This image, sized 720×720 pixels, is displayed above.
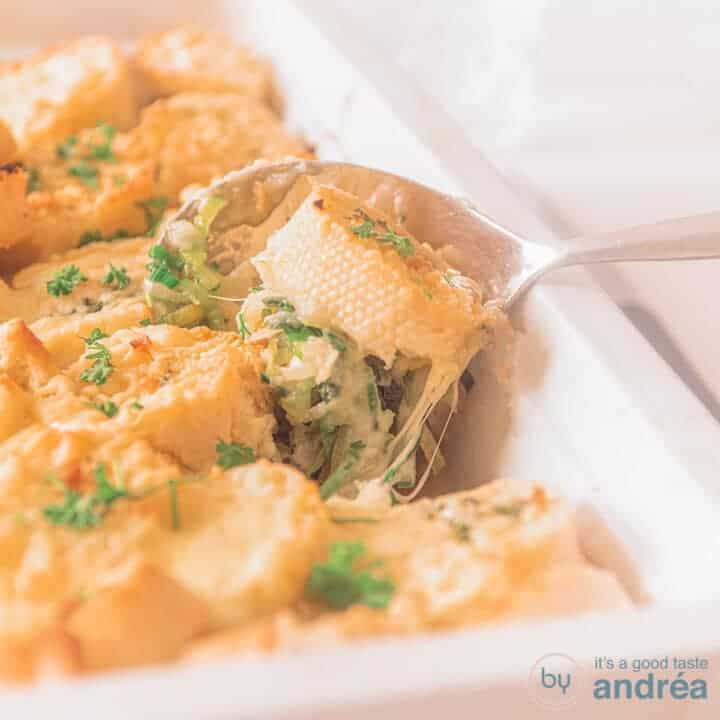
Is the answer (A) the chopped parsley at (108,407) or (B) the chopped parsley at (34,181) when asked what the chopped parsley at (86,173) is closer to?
(B) the chopped parsley at (34,181)

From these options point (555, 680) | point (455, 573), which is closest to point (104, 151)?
point (455, 573)

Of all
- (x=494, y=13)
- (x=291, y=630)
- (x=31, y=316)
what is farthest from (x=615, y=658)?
(x=494, y=13)

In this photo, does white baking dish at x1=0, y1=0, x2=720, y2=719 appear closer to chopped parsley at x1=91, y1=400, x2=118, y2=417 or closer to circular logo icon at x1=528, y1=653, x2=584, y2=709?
circular logo icon at x1=528, y1=653, x2=584, y2=709

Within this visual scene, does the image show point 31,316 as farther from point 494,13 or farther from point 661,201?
point 494,13

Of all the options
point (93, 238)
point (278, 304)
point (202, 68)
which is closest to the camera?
point (278, 304)

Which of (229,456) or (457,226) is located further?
(457,226)

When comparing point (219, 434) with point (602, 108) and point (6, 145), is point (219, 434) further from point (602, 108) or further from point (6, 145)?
point (602, 108)

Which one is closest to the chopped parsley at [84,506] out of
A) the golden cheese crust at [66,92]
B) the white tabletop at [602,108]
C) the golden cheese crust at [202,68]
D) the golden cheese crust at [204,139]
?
the white tabletop at [602,108]
